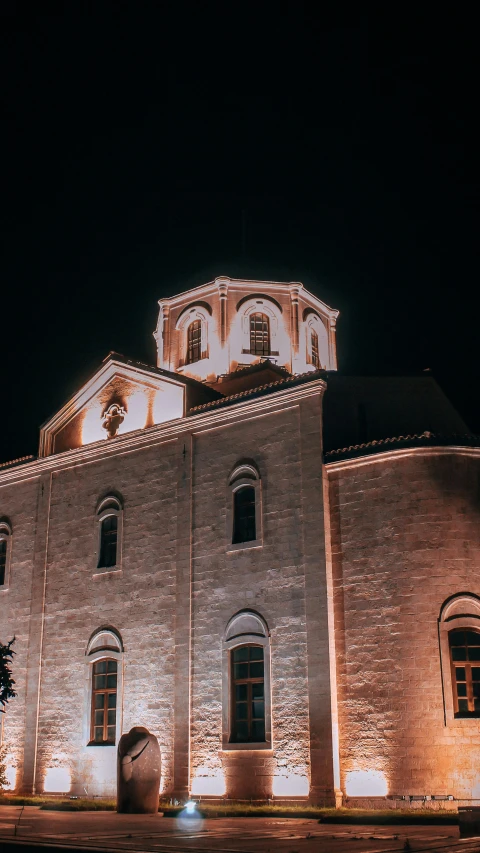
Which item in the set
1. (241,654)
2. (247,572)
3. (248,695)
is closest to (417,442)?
(247,572)

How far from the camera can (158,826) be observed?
15523mm

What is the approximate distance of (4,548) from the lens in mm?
26266

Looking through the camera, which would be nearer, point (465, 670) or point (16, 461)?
point (465, 670)

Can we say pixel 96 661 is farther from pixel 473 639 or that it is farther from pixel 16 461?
pixel 473 639

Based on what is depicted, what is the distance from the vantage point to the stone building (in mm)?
18094

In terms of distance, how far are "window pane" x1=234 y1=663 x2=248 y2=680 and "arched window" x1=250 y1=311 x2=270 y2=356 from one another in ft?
30.3

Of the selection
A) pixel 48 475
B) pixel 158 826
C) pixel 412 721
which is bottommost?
pixel 158 826

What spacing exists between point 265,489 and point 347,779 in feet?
21.4

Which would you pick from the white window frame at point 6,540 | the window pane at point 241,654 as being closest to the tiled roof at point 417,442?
the window pane at point 241,654

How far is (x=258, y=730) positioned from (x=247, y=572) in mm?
3465

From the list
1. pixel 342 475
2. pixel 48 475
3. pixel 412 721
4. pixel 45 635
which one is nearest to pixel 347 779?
pixel 412 721

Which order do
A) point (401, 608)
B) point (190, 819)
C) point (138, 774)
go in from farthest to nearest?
point (138, 774) < point (401, 608) < point (190, 819)

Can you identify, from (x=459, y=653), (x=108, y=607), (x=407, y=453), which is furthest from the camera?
(x=108, y=607)

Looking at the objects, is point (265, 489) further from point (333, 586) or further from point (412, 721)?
point (412, 721)
